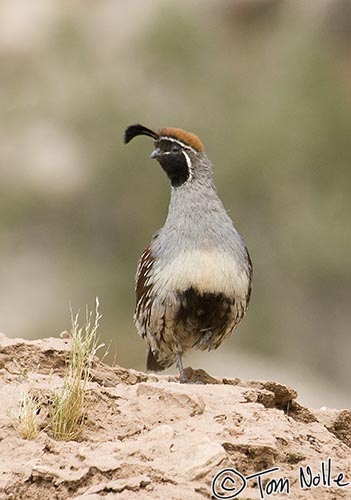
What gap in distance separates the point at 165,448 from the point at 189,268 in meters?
2.50

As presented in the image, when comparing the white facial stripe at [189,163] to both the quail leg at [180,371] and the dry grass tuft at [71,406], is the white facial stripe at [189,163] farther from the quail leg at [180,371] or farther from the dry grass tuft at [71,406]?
the dry grass tuft at [71,406]

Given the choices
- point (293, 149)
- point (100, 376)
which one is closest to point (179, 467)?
point (100, 376)

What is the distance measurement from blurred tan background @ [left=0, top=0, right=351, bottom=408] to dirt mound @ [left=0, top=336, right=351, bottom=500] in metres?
16.6

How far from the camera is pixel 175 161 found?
830 centimetres

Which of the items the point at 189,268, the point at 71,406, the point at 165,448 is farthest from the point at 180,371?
the point at 165,448

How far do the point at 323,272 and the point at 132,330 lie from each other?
7082 millimetres

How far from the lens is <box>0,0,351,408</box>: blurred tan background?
27.8 m

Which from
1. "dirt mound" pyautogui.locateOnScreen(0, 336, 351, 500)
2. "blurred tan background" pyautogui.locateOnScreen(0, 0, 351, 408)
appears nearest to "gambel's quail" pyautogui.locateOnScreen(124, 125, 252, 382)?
"dirt mound" pyautogui.locateOnScreen(0, 336, 351, 500)

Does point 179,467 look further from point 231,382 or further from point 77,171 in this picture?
point 77,171

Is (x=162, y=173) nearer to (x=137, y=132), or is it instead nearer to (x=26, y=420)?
(x=137, y=132)

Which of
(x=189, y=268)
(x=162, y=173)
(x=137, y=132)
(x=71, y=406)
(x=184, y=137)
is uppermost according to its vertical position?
(x=162, y=173)

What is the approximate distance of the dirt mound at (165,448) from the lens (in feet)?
16.9

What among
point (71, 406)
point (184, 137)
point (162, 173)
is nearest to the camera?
point (71, 406)

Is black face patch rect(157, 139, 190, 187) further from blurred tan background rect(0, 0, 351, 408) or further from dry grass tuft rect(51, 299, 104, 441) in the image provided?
blurred tan background rect(0, 0, 351, 408)
